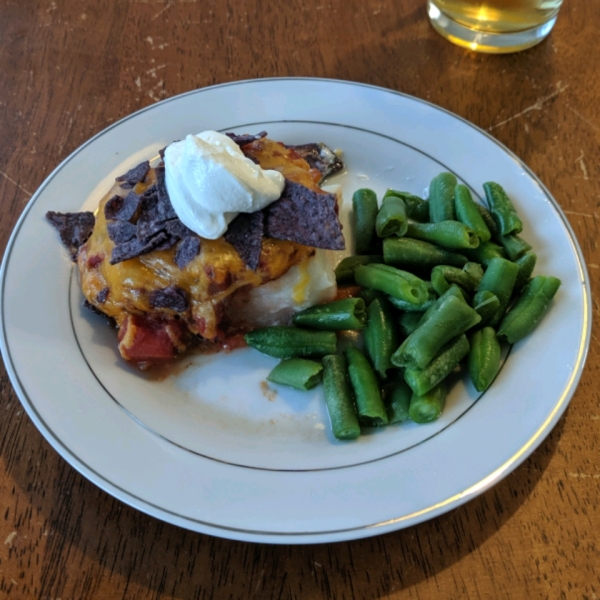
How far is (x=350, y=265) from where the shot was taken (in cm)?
227

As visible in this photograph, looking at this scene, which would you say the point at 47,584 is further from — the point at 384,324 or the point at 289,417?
the point at 384,324

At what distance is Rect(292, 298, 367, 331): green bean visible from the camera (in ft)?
6.77

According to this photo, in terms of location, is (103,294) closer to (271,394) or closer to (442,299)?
(271,394)

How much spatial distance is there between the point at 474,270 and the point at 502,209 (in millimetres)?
Answer: 309

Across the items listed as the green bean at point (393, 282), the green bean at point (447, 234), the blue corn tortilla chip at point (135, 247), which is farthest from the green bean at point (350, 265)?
the blue corn tortilla chip at point (135, 247)

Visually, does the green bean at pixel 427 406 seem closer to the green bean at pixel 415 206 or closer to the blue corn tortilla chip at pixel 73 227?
the green bean at pixel 415 206

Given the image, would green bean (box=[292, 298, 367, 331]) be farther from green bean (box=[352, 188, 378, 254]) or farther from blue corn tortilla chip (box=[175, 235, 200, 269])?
blue corn tortilla chip (box=[175, 235, 200, 269])

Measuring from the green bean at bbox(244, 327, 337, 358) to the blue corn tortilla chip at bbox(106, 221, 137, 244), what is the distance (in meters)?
0.59

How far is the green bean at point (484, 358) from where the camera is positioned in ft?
6.02

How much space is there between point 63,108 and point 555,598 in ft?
10.5

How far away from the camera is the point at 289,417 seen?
6.54 feet

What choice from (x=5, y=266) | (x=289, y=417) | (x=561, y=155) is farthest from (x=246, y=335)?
(x=561, y=155)

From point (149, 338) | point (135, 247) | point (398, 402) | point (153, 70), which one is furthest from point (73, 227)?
point (398, 402)

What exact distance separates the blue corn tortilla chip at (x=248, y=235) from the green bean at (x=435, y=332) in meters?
0.61
